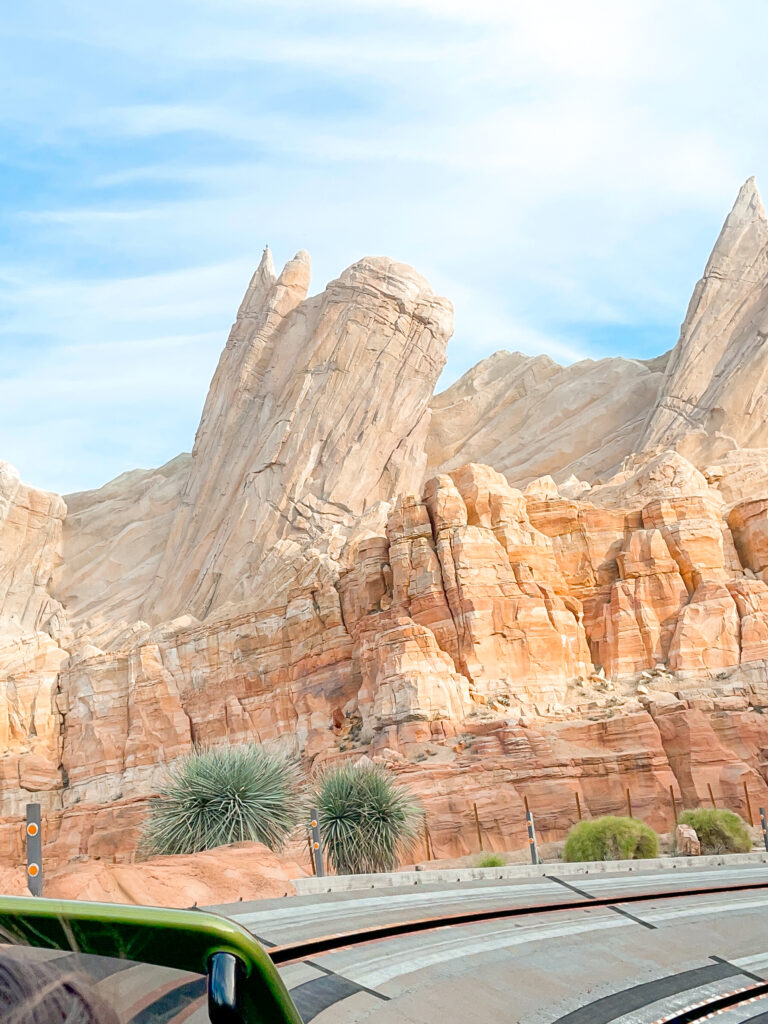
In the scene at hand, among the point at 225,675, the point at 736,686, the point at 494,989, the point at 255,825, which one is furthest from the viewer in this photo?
the point at 225,675

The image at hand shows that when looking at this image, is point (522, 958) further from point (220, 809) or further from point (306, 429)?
point (306, 429)

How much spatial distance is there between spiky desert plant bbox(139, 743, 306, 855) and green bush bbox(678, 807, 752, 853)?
46.7ft

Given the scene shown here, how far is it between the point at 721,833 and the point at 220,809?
16289 mm

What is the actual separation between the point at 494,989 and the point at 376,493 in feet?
208

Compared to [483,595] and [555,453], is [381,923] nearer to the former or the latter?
[483,595]

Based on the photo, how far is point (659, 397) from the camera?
250 feet

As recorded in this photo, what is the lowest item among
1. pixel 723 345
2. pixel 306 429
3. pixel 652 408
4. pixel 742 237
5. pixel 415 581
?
pixel 415 581

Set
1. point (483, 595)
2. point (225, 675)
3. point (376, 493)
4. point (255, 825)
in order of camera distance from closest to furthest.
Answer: point (255, 825) < point (483, 595) < point (225, 675) < point (376, 493)

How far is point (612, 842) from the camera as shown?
28719 mm

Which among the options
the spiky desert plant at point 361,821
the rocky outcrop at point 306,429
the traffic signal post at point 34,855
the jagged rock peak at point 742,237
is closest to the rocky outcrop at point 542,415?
the jagged rock peak at point 742,237

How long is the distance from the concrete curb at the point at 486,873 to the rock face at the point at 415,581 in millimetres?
2564

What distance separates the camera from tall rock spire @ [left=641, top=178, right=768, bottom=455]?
6850 centimetres

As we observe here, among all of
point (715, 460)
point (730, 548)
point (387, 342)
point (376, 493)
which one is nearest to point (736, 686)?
point (730, 548)

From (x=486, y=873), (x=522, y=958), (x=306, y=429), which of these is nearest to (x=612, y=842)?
(x=486, y=873)
